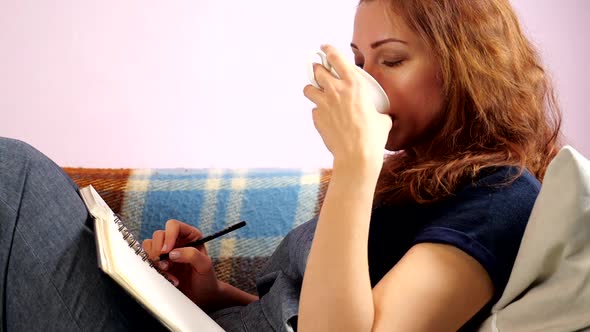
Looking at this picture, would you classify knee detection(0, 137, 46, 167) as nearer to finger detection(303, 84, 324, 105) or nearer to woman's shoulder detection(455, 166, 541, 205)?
finger detection(303, 84, 324, 105)

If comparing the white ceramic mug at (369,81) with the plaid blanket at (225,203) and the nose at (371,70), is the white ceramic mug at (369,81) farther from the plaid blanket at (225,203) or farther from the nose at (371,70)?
the plaid blanket at (225,203)

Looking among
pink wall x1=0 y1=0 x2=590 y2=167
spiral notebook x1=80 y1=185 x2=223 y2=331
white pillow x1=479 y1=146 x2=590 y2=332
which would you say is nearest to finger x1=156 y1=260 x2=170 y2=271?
spiral notebook x1=80 y1=185 x2=223 y2=331

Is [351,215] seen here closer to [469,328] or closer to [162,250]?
[469,328]

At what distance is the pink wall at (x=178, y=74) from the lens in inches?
79.0

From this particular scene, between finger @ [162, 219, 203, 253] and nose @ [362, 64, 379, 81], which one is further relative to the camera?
finger @ [162, 219, 203, 253]

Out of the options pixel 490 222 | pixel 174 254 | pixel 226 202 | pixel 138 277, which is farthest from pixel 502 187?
pixel 226 202

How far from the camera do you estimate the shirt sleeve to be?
88 cm

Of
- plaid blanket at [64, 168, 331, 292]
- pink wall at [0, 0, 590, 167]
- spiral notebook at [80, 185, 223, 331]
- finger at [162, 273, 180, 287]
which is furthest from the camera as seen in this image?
pink wall at [0, 0, 590, 167]

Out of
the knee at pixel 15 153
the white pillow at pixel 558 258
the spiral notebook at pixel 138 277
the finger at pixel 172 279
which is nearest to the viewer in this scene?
the white pillow at pixel 558 258

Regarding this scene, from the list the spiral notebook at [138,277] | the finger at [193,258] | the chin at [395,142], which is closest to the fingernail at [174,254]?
the finger at [193,258]

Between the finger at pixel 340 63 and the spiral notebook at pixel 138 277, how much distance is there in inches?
14.6

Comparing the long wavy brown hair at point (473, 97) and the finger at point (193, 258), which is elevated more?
the long wavy brown hair at point (473, 97)

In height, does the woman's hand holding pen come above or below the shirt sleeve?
below

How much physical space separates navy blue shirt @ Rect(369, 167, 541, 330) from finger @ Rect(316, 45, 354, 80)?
218mm
